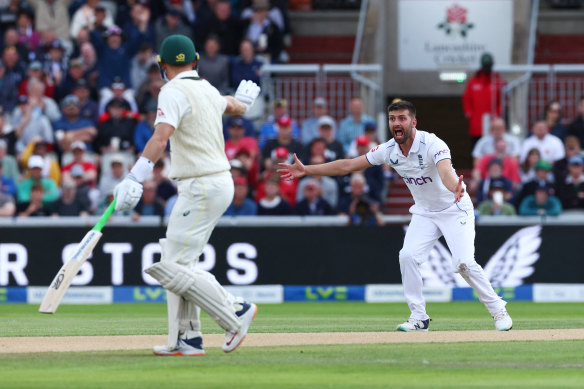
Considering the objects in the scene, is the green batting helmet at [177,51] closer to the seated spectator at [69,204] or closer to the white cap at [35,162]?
the seated spectator at [69,204]

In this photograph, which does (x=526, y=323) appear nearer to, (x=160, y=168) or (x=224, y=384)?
(x=224, y=384)

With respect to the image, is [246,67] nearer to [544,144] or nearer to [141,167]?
[544,144]

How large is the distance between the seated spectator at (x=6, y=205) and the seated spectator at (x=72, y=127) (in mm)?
1525

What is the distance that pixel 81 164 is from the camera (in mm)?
18812

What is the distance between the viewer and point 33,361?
8.46 meters

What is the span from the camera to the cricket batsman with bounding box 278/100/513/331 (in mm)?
10656

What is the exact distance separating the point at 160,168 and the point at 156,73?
2.10 meters

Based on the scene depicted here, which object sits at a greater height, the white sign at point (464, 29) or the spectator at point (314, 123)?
the white sign at point (464, 29)

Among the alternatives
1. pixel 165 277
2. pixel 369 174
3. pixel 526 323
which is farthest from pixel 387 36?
pixel 165 277

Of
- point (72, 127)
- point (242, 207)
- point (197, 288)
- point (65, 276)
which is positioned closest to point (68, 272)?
point (65, 276)

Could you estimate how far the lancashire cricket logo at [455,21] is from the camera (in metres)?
22.5

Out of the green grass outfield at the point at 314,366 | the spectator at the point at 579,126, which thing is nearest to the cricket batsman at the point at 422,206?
the green grass outfield at the point at 314,366

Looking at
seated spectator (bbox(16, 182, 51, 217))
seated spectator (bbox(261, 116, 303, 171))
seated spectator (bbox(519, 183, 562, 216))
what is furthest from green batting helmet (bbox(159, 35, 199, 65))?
seated spectator (bbox(519, 183, 562, 216))

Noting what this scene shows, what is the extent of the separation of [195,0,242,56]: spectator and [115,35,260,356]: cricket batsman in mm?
13023
